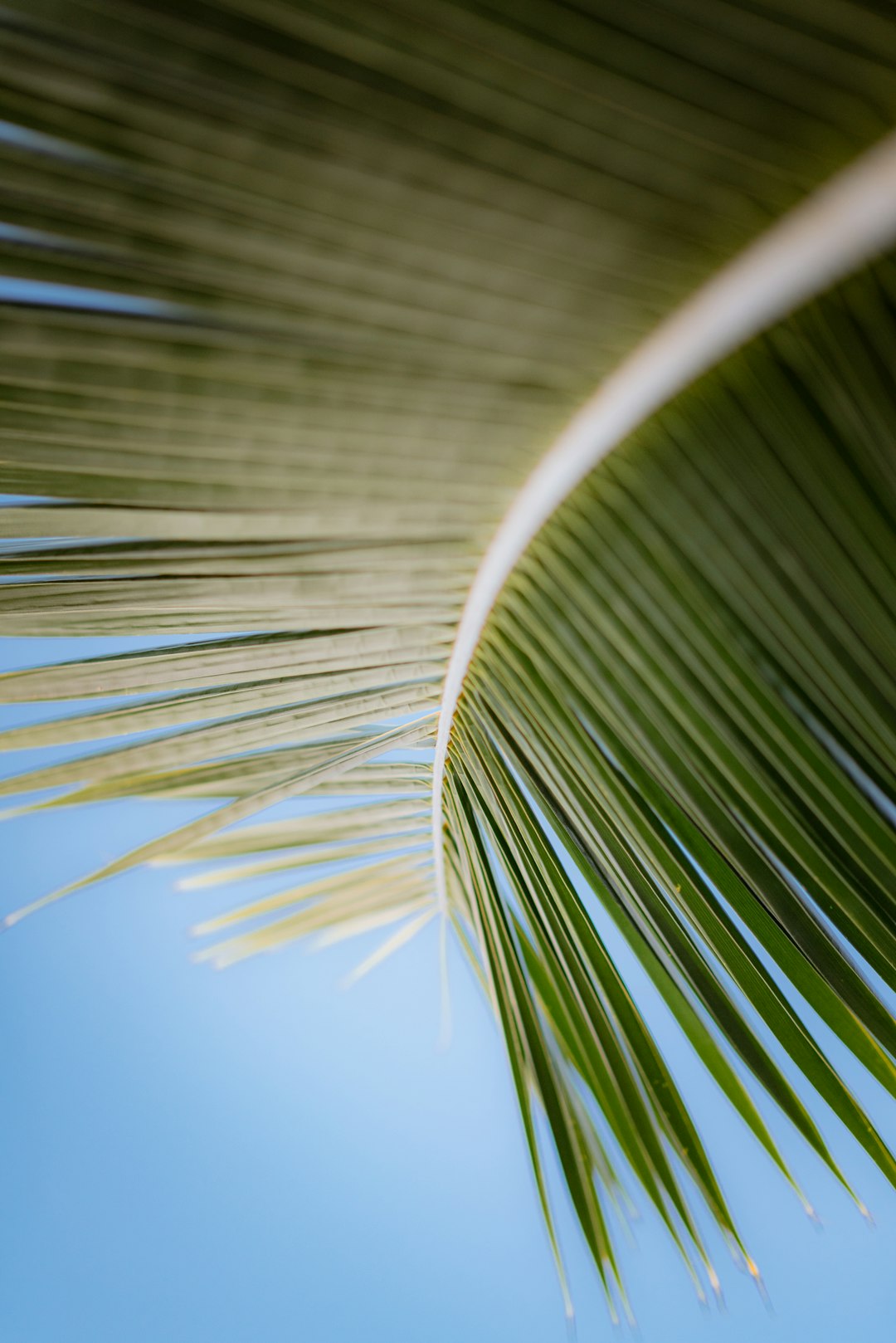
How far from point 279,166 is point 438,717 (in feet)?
1.35

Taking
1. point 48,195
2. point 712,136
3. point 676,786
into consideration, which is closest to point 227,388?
point 48,195

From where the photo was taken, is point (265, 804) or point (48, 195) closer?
point (48, 195)

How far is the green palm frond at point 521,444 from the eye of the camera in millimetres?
260

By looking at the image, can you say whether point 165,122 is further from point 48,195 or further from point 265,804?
point 265,804

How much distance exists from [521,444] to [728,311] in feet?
0.34

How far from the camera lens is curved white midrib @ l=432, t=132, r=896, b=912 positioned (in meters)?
0.28

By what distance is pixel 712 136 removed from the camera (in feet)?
0.89

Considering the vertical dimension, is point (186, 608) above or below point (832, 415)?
above

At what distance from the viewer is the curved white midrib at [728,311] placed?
278mm

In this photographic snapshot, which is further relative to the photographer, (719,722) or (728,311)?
(719,722)

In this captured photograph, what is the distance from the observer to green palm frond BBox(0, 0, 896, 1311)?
26cm

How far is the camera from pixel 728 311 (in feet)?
Answer: 1.03

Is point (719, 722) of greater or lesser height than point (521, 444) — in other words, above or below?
below

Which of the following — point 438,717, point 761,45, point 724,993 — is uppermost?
point 438,717
